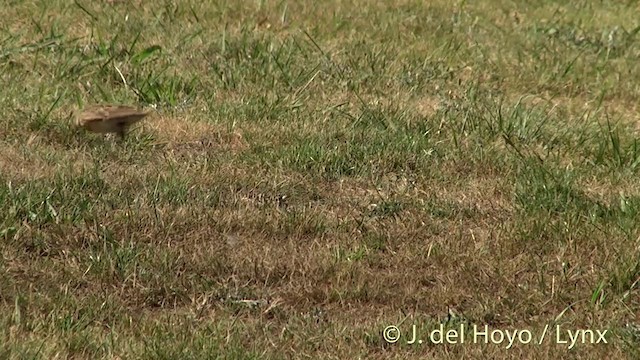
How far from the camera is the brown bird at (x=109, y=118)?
20.9 feet

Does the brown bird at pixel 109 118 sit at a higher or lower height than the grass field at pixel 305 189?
higher

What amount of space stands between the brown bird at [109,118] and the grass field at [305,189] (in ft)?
0.37

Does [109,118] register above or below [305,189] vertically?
above

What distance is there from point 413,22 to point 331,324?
14.5 feet

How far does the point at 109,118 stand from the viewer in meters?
6.36

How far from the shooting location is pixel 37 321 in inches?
188

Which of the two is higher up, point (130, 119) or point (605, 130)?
point (130, 119)

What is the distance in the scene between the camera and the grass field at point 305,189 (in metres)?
5.03

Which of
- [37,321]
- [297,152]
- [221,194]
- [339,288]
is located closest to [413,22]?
[297,152]

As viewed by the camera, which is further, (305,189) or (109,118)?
(109,118)

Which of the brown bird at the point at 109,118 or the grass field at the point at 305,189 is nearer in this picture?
the grass field at the point at 305,189

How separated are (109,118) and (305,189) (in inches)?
41.7

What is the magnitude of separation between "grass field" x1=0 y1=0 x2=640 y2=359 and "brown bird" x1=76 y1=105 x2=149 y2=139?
112 mm

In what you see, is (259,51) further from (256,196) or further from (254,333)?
(254,333)
